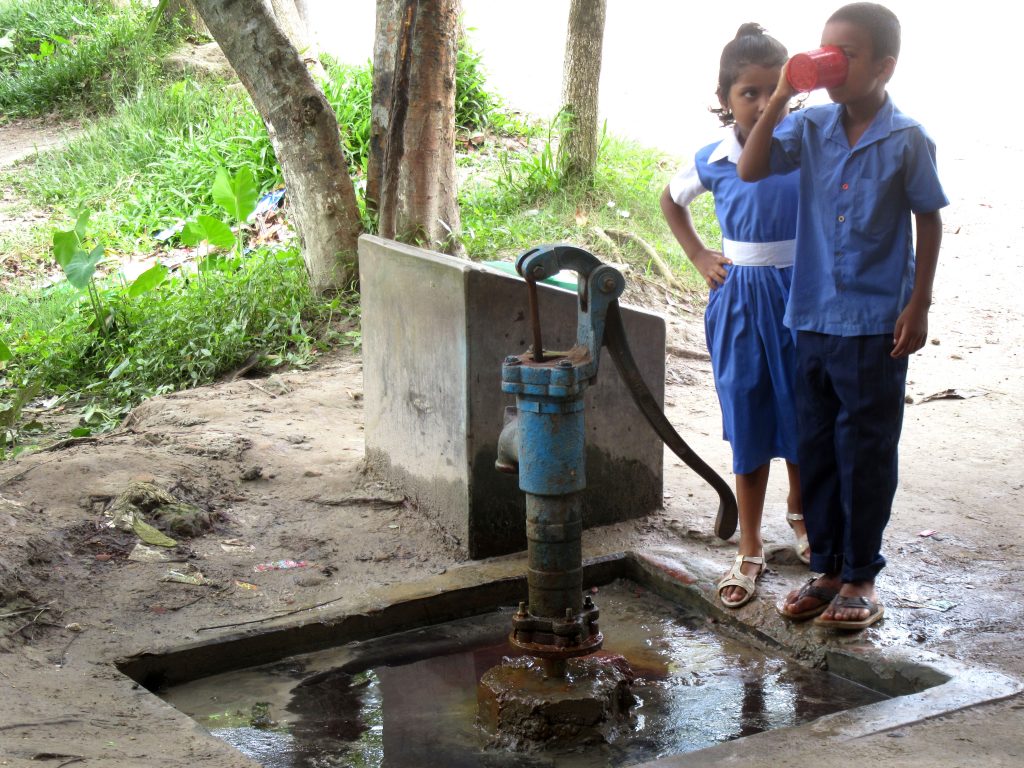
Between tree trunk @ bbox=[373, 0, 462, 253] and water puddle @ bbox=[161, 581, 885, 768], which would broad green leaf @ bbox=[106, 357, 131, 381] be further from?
water puddle @ bbox=[161, 581, 885, 768]

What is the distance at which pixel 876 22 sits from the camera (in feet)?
7.83

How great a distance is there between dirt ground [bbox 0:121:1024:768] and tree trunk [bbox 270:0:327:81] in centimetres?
457

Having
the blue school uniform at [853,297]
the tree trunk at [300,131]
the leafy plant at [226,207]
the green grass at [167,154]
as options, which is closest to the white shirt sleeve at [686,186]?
the blue school uniform at [853,297]

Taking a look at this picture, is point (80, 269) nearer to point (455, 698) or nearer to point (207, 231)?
point (207, 231)

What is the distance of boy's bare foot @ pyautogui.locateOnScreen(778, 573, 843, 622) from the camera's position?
274cm

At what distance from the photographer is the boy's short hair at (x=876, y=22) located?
239 cm

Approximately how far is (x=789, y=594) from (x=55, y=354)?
4.77 m

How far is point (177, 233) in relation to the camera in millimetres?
7887

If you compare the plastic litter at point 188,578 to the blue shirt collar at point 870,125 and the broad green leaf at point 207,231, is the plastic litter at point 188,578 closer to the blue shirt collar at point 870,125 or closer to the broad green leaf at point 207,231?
the blue shirt collar at point 870,125

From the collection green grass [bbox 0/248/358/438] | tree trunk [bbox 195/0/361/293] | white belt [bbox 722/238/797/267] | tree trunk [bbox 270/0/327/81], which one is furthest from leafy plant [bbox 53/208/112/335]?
white belt [bbox 722/238/797/267]

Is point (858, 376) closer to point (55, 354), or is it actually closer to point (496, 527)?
point (496, 527)

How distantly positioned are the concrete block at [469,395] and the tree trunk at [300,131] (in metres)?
1.98

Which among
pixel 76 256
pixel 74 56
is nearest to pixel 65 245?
pixel 76 256

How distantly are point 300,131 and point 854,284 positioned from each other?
12.5 feet
